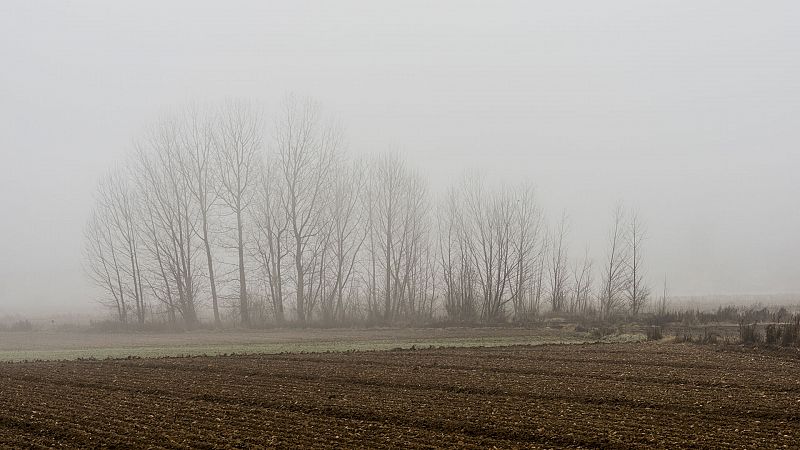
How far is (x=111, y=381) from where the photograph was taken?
15086 millimetres

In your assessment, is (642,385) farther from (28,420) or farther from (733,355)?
(28,420)

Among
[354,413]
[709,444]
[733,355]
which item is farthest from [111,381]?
[733,355]

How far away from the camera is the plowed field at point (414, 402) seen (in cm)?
933

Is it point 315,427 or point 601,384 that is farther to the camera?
point 601,384

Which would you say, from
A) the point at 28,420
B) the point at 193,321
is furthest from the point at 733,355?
the point at 193,321

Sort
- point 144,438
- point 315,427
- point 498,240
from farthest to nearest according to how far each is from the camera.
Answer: point 498,240 < point 315,427 < point 144,438

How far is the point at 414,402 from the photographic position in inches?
472

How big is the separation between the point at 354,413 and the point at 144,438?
3.59m

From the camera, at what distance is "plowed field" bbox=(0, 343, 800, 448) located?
9.33 m

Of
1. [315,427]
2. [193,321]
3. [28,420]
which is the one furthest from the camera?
[193,321]

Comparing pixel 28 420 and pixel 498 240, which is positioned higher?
pixel 498 240

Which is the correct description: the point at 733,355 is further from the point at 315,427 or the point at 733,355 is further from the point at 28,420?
the point at 28,420

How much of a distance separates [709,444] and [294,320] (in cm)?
3584

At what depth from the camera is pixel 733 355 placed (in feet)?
60.5
